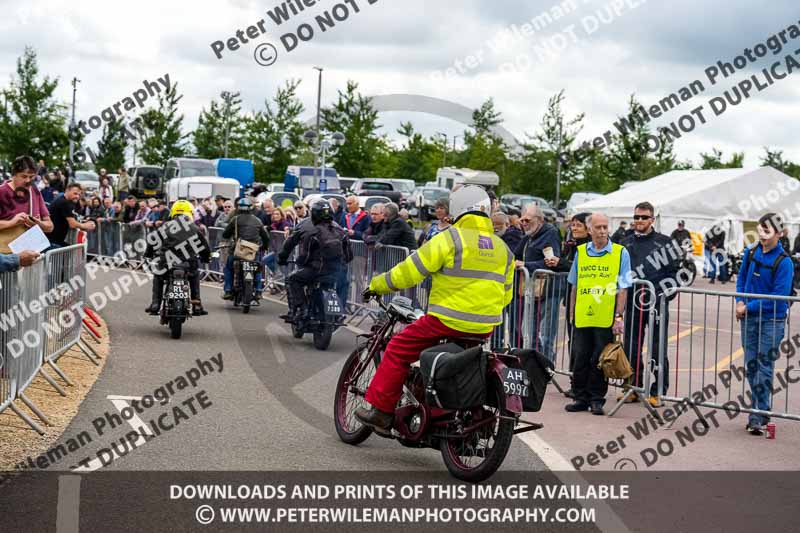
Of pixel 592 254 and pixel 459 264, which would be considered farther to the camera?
pixel 592 254

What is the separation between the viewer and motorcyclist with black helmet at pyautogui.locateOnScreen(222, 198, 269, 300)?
18.2m

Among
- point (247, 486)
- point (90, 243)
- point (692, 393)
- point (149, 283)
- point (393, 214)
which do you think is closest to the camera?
point (247, 486)

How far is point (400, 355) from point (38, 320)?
11.5ft

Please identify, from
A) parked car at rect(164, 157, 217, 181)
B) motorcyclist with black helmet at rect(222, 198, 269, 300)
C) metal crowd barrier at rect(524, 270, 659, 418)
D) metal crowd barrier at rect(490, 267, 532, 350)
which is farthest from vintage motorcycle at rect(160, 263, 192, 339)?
parked car at rect(164, 157, 217, 181)

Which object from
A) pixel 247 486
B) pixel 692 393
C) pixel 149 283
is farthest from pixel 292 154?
pixel 247 486

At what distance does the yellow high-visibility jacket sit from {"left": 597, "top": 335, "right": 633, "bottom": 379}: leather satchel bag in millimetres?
2971

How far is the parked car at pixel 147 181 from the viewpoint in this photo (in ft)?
168

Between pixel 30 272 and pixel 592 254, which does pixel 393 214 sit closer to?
pixel 592 254

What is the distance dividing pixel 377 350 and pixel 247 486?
186 cm

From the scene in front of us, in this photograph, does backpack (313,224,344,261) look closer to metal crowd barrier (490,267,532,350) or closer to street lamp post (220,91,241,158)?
metal crowd barrier (490,267,532,350)

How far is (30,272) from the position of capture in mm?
8945

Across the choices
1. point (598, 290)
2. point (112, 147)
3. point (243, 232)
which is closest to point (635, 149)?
point (112, 147)

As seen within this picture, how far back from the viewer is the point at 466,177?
5766 cm

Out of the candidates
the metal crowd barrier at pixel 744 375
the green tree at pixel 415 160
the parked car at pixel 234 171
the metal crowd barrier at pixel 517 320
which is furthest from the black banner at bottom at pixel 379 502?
the green tree at pixel 415 160
